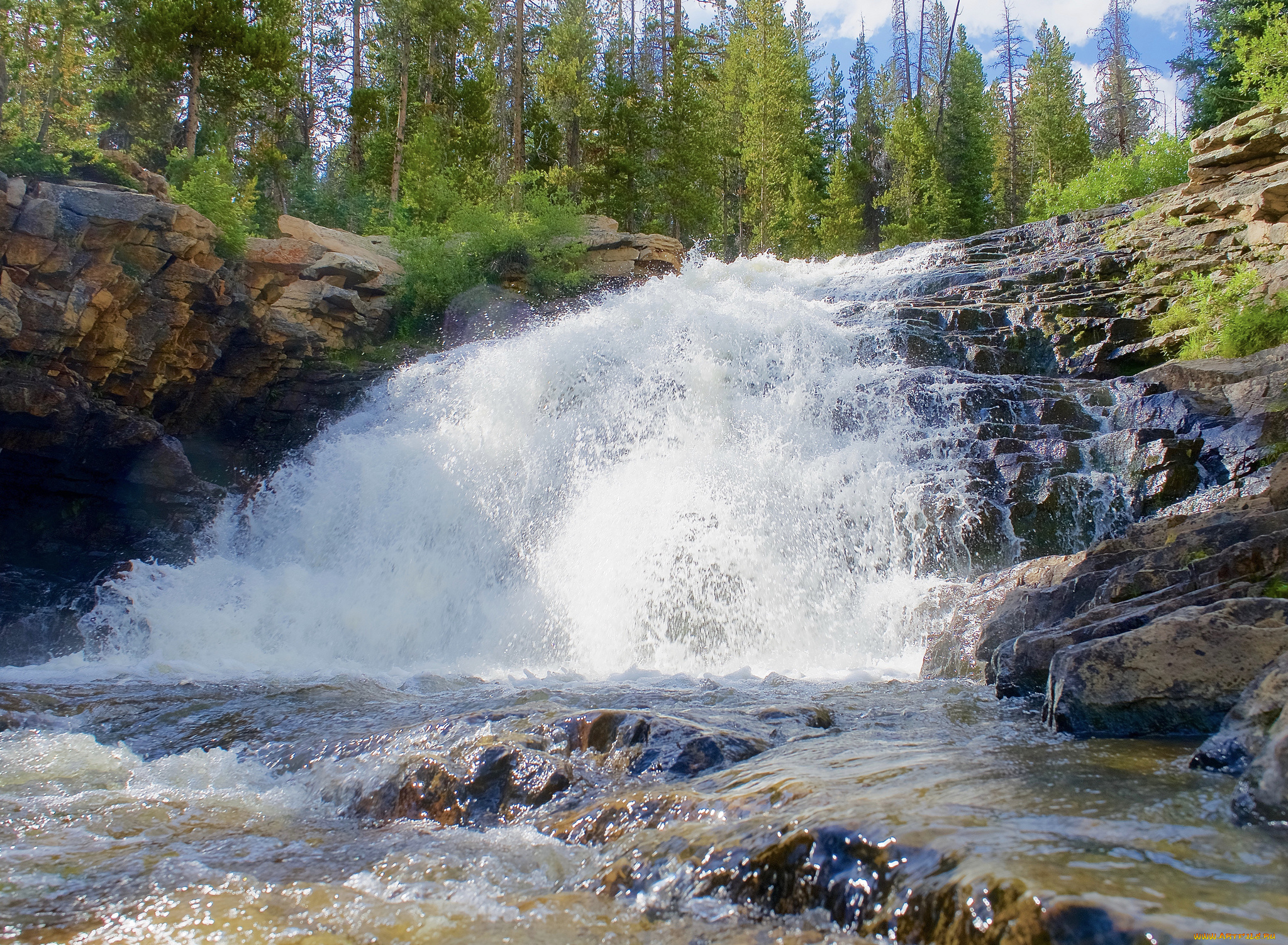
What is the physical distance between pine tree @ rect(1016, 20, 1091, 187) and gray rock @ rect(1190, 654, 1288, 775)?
36.1 meters

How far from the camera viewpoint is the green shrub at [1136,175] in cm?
2022

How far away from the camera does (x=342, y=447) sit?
12.8 metres

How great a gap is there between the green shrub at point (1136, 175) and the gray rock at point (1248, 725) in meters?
20.4

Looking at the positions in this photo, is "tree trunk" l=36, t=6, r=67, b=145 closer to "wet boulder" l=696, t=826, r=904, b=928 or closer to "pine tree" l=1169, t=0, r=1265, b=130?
"wet boulder" l=696, t=826, r=904, b=928

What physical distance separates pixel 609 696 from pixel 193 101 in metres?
19.7

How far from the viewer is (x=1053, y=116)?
1414 inches

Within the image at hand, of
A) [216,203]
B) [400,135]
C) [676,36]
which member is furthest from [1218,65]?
[216,203]

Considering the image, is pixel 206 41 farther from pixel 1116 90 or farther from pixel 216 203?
pixel 1116 90

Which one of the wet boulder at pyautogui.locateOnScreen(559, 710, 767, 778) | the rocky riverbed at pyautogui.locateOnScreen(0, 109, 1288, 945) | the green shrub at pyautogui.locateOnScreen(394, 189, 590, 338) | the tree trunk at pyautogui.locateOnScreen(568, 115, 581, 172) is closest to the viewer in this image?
the rocky riverbed at pyautogui.locateOnScreen(0, 109, 1288, 945)

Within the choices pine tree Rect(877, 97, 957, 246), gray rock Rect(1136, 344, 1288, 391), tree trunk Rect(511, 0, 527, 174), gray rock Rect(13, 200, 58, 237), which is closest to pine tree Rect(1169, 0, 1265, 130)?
pine tree Rect(877, 97, 957, 246)

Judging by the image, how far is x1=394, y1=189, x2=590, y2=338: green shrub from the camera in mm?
17547

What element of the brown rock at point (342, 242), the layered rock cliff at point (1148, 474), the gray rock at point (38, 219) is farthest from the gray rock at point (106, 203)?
the layered rock cliff at point (1148, 474)

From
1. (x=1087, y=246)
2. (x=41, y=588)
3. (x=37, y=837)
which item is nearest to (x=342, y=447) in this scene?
(x=41, y=588)

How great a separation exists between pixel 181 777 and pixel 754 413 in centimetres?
838
